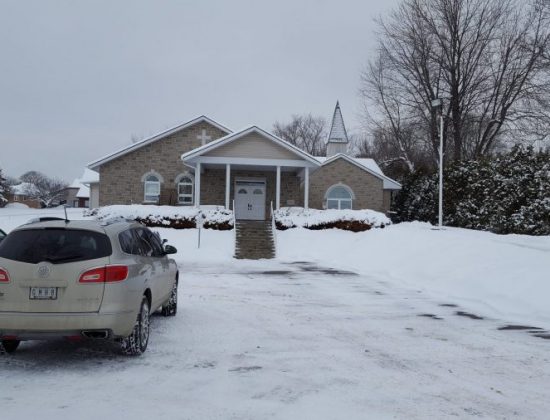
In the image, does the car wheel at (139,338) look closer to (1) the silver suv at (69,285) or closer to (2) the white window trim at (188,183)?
(1) the silver suv at (69,285)

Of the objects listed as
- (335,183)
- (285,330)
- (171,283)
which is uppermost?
(335,183)

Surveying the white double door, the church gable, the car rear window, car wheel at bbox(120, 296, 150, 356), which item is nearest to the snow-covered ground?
car wheel at bbox(120, 296, 150, 356)

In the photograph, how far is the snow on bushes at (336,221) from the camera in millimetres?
25438

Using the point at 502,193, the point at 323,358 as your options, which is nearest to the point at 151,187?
the point at 502,193

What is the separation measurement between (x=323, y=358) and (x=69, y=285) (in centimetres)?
307

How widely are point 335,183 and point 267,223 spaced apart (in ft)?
31.1

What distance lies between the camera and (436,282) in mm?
13211

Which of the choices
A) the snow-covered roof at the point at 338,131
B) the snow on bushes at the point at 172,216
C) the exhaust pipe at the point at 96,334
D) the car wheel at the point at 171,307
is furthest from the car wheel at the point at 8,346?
the snow-covered roof at the point at 338,131

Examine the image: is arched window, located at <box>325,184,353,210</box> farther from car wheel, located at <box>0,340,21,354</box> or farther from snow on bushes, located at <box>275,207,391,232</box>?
car wheel, located at <box>0,340,21,354</box>

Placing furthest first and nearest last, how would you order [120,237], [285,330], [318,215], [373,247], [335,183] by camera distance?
[335,183] → [318,215] → [373,247] → [285,330] → [120,237]

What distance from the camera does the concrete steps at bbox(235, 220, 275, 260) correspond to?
71.8 ft

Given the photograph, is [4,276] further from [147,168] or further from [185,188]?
[185,188]

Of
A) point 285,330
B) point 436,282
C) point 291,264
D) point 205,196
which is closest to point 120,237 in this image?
point 285,330

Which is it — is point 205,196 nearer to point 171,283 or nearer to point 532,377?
point 171,283
